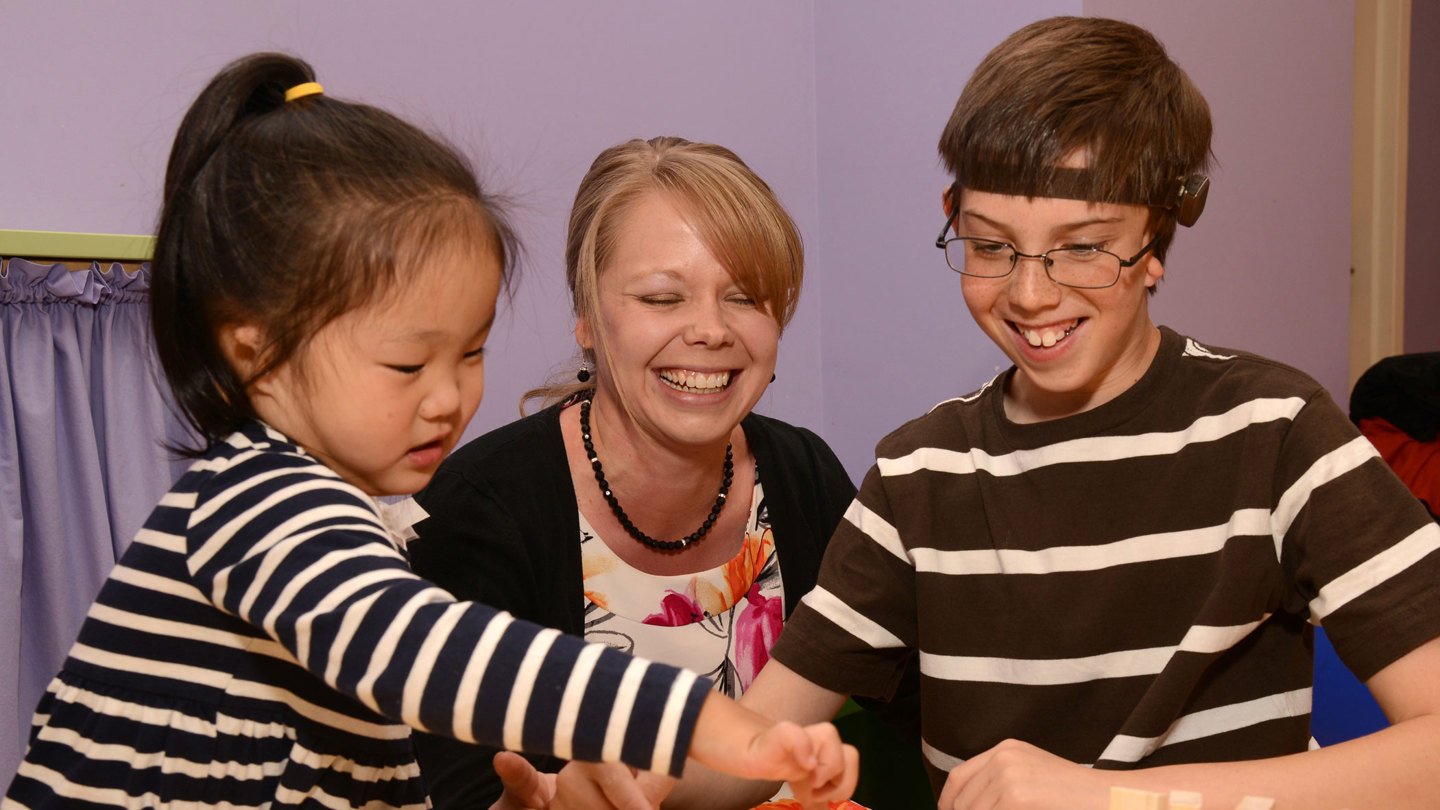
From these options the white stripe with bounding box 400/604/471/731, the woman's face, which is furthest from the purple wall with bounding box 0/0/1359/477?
the white stripe with bounding box 400/604/471/731

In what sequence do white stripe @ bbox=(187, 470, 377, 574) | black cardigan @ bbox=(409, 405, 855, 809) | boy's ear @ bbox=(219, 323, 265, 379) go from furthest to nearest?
black cardigan @ bbox=(409, 405, 855, 809) < boy's ear @ bbox=(219, 323, 265, 379) < white stripe @ bbox=(187, 470, 377, 574)

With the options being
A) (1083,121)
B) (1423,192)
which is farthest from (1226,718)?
(1423,192)

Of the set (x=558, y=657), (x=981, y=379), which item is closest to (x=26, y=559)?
(x=558, y=657)

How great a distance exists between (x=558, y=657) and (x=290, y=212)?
368 millimetres

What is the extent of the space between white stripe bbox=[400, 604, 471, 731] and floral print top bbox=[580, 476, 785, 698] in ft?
2.59

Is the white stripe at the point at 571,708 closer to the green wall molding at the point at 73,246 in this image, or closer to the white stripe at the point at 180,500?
the white stripe at the point at 180,500

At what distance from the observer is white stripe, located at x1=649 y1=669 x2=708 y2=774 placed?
626 mm

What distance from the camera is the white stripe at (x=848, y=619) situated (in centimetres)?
117

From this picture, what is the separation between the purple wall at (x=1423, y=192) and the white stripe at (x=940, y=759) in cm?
248

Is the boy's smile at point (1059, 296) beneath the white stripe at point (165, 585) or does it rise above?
above

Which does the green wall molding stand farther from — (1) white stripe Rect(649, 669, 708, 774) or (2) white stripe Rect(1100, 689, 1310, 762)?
(2) white stripe Rect(1100, 689, 1310, 762)

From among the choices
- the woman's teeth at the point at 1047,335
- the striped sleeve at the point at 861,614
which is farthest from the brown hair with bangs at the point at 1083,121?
the striped sleeve at the point at 861,614

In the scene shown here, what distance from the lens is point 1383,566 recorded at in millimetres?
956

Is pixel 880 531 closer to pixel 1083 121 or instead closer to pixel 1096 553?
pixel 1096 553
